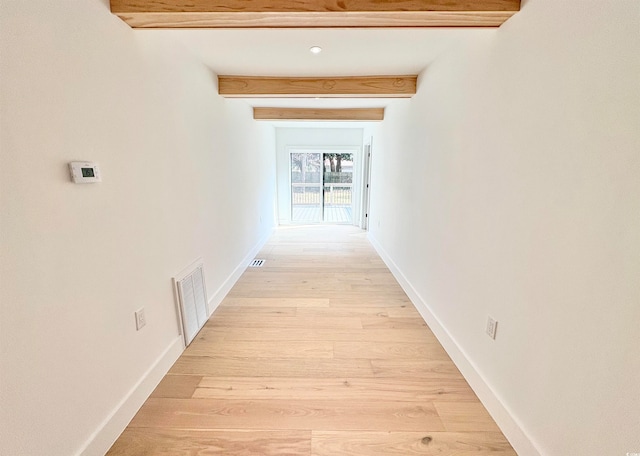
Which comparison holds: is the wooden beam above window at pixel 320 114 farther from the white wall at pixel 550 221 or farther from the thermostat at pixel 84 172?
the thermostat at pixel 84 172

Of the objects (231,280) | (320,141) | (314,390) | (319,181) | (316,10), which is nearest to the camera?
(316,10)

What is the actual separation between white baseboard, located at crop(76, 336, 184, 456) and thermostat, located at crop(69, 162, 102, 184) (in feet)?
3.82

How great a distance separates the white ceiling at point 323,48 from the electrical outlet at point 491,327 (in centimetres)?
165

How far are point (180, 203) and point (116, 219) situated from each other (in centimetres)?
66

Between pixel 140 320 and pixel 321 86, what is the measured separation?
2528 mm

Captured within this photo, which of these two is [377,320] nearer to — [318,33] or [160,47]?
[318,33]

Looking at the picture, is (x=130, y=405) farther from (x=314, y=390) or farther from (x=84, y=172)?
(x=84, y=172)

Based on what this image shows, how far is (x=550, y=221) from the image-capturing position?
117 centimetres

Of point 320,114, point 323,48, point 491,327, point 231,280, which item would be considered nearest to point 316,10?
point 323,48

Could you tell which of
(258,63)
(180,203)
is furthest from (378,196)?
(180,203)

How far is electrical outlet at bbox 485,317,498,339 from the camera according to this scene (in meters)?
1.55

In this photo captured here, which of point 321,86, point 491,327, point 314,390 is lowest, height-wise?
point 314,390

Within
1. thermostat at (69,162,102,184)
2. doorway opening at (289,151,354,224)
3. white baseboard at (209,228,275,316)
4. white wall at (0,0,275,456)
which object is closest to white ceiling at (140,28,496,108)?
white wall at (0,0,275,456)

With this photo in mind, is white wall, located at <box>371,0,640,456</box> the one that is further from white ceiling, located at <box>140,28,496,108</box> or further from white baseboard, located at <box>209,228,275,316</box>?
white baseboard, located at <box>209,228,275,316</box>
